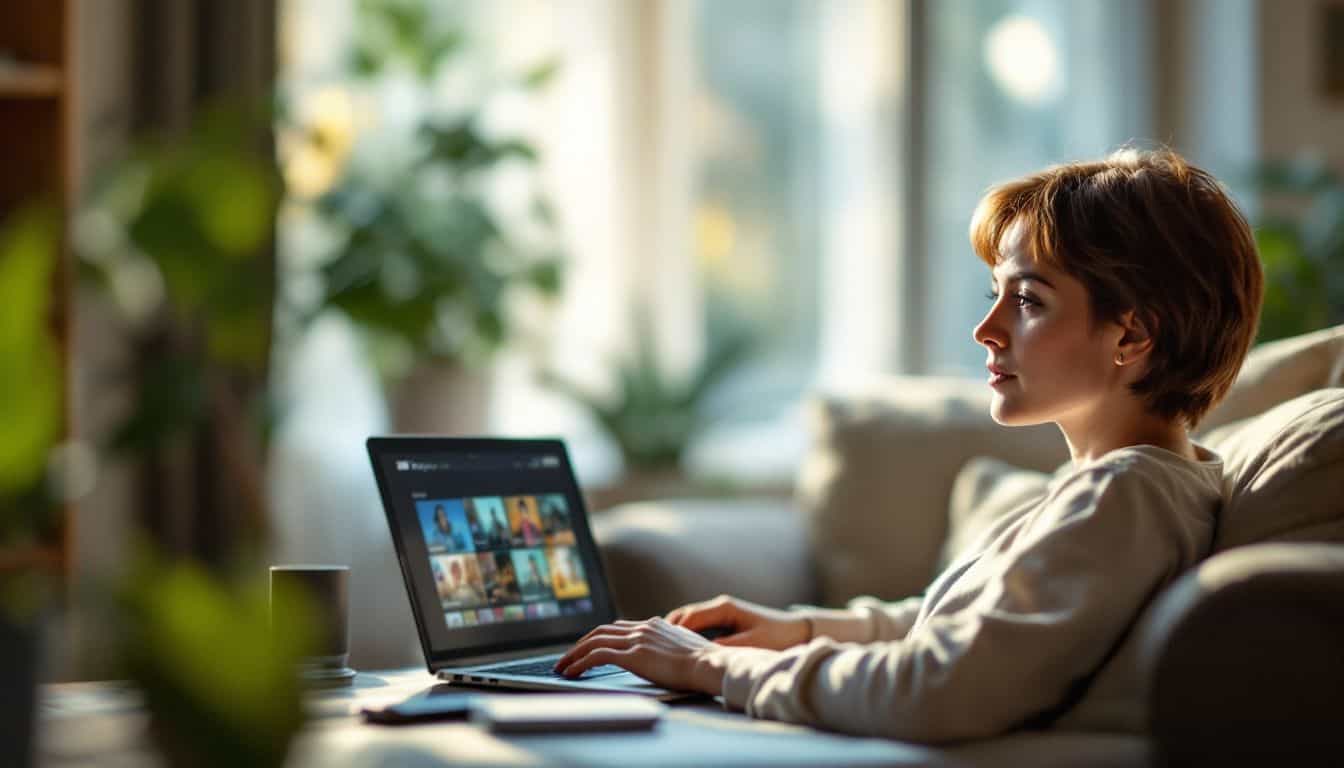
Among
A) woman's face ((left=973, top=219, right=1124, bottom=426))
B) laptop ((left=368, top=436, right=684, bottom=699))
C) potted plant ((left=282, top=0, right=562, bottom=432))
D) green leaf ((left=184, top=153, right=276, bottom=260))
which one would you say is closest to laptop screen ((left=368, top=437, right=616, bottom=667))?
laptop ((left=368, top=436, right=684, bottom=699))

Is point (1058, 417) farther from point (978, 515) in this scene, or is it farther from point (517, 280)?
point (517, 280)

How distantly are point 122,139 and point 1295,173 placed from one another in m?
2.67

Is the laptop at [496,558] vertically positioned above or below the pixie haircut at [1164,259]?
below

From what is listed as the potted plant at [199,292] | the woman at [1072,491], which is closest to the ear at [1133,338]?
the woman at [1072,491]

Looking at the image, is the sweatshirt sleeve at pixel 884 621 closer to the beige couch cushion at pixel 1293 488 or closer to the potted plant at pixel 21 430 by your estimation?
the beige couch cushion at pixel 1293 488

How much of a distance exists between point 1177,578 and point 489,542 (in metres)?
0.72

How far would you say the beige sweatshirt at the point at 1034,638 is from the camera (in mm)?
1160

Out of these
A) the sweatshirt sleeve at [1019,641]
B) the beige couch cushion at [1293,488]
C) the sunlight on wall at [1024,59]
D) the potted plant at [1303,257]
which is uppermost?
the sunlight on wall at [1024,59]

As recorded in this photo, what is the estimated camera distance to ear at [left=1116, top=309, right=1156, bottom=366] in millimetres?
1367

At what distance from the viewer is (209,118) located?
9.77ft

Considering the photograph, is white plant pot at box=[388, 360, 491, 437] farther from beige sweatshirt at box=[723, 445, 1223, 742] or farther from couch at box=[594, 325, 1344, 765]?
beige sweatshirt at box=[723, 445, 1223, 742]

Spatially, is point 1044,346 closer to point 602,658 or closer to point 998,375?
point 998,375

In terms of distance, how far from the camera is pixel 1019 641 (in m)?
1.16

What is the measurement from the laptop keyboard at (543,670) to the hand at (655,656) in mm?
17
